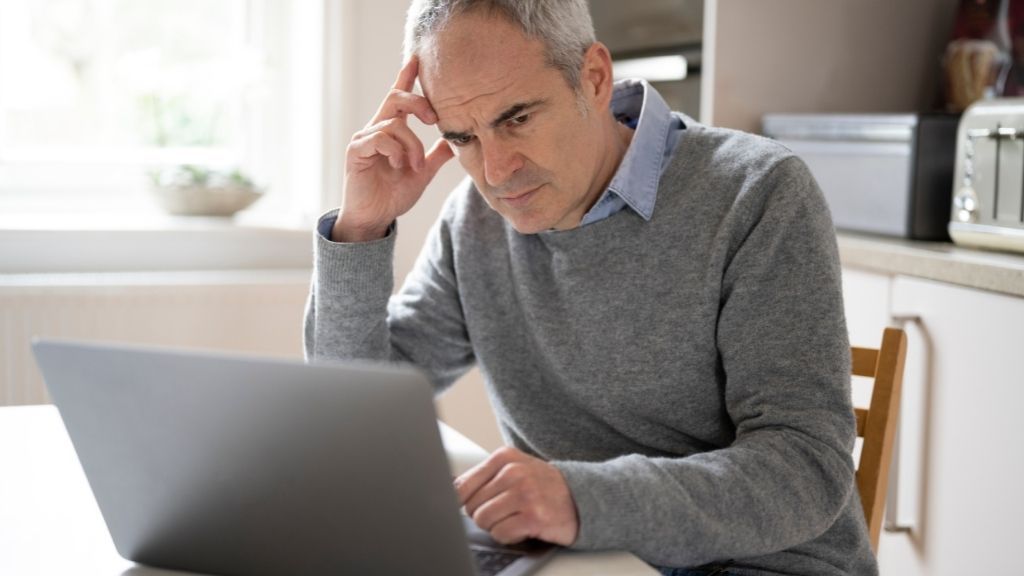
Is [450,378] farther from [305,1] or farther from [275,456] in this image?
[305,1]

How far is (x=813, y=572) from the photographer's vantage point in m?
1.26

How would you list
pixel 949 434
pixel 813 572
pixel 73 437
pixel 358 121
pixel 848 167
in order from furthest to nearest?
pixel 358 121, pixel 848 167, pixel 949 434, pixel 813 572, pixel 73 437

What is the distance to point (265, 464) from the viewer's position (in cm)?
85

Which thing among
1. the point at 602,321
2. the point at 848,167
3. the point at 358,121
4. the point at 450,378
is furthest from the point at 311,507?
the point at 358,121

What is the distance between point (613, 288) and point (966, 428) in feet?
2.80

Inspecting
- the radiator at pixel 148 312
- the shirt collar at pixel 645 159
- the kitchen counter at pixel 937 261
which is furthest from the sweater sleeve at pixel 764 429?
the radiator at pixel 148 312

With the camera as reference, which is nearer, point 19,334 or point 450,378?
point 450,378

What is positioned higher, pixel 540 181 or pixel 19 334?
pixel 540 181

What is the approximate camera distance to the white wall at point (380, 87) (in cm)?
283

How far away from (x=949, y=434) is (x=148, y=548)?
1.42 metres

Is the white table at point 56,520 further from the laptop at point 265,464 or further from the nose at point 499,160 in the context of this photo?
the nose at point 499,160

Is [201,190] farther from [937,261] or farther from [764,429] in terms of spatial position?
[764,429]

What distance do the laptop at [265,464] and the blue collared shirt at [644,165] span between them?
1.72ft

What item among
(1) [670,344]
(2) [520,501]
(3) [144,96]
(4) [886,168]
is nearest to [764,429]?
(1) [670,344]
